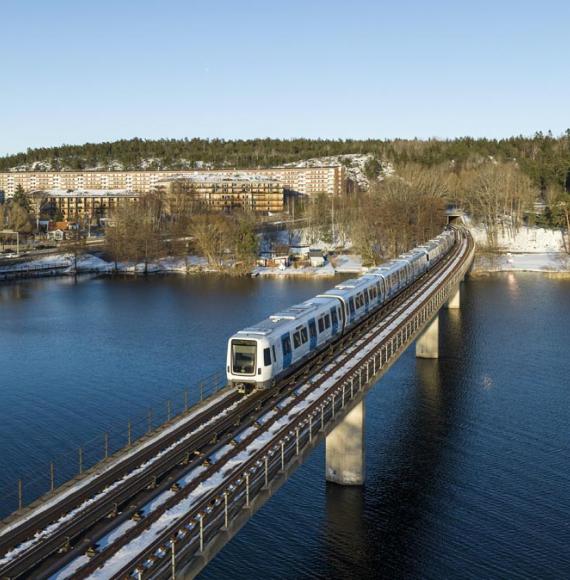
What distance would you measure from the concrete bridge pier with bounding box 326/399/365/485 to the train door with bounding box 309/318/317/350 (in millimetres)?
4012

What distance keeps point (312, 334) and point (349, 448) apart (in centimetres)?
524

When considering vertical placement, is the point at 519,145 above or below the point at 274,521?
above

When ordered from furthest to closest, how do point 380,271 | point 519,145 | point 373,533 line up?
point 519,145
point 380,271
point 373,533

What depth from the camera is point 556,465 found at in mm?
27344

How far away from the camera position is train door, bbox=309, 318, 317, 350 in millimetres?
28250

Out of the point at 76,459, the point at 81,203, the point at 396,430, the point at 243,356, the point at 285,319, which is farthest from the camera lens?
the point at 81,203

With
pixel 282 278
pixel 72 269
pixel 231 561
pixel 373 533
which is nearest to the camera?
pixel 231 561

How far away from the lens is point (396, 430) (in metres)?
31.5

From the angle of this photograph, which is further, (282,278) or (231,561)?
(282,278)

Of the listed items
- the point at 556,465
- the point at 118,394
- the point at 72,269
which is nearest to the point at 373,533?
the point at 556,465

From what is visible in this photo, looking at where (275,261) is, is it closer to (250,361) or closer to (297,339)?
(297,339)

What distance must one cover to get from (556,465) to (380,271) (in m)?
19.8

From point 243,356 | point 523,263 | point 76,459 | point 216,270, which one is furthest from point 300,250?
point 243,356

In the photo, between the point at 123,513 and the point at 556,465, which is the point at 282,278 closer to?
the point at 556,465
